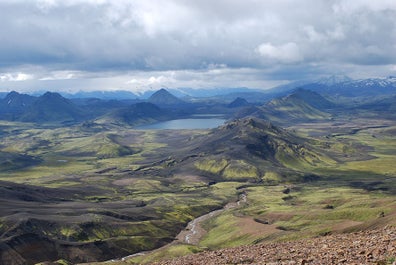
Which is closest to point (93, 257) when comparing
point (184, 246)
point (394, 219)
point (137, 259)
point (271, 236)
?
point (137, 259)

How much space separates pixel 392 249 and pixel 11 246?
563 ft

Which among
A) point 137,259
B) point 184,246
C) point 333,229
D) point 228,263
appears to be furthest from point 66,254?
point 228,263

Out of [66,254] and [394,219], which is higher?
[394,219]

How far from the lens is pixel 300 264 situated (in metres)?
52.5

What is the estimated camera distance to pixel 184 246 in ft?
608

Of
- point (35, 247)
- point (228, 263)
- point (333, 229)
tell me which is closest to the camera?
point (228, 263)

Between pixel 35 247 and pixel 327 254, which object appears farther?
pixel 35 247

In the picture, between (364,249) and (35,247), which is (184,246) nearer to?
(35,247)

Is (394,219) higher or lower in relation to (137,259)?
higher

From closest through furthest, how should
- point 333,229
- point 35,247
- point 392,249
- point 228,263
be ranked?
point 392,249, point 228,263, point 333,229, point 35,247

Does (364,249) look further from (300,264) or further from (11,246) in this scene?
(11,246)

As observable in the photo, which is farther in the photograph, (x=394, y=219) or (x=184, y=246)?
(x=184, y=246)

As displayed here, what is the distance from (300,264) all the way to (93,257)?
15588 centimetres

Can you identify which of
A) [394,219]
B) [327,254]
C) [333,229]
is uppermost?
[327,254]
